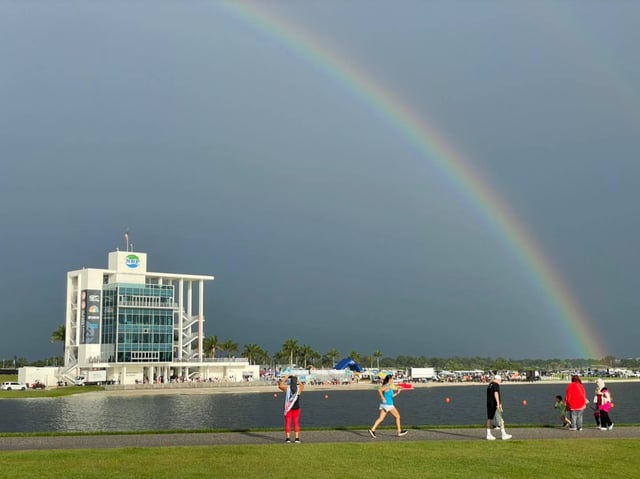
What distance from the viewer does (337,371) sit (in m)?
180

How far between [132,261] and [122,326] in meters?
13.6

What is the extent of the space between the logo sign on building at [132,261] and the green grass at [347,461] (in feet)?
401

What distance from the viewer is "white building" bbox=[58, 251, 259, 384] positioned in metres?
132

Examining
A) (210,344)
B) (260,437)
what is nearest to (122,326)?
(210,344)

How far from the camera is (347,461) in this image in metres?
17.7

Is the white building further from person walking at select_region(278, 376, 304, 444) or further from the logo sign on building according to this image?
person walking at select_region(278, 376, 304, 444)

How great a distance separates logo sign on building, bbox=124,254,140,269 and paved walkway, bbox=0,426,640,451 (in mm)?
117865

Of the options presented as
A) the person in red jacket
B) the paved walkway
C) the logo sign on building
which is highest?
the logo sign on building

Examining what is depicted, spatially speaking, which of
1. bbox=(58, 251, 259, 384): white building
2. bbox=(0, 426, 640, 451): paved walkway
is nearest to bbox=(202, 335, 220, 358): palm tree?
bbox=(58, 251, 259, 384): white building

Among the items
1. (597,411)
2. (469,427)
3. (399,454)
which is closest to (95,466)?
(399,454)

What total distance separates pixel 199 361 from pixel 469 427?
4744 inches

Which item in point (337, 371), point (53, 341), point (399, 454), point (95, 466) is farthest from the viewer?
point (337, 371)

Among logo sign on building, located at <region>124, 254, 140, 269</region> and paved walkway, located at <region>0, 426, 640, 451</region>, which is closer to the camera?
paved walkway, located at <region>0, 426, 640, 451</region>

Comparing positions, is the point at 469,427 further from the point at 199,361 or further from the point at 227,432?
the point at 199,361
